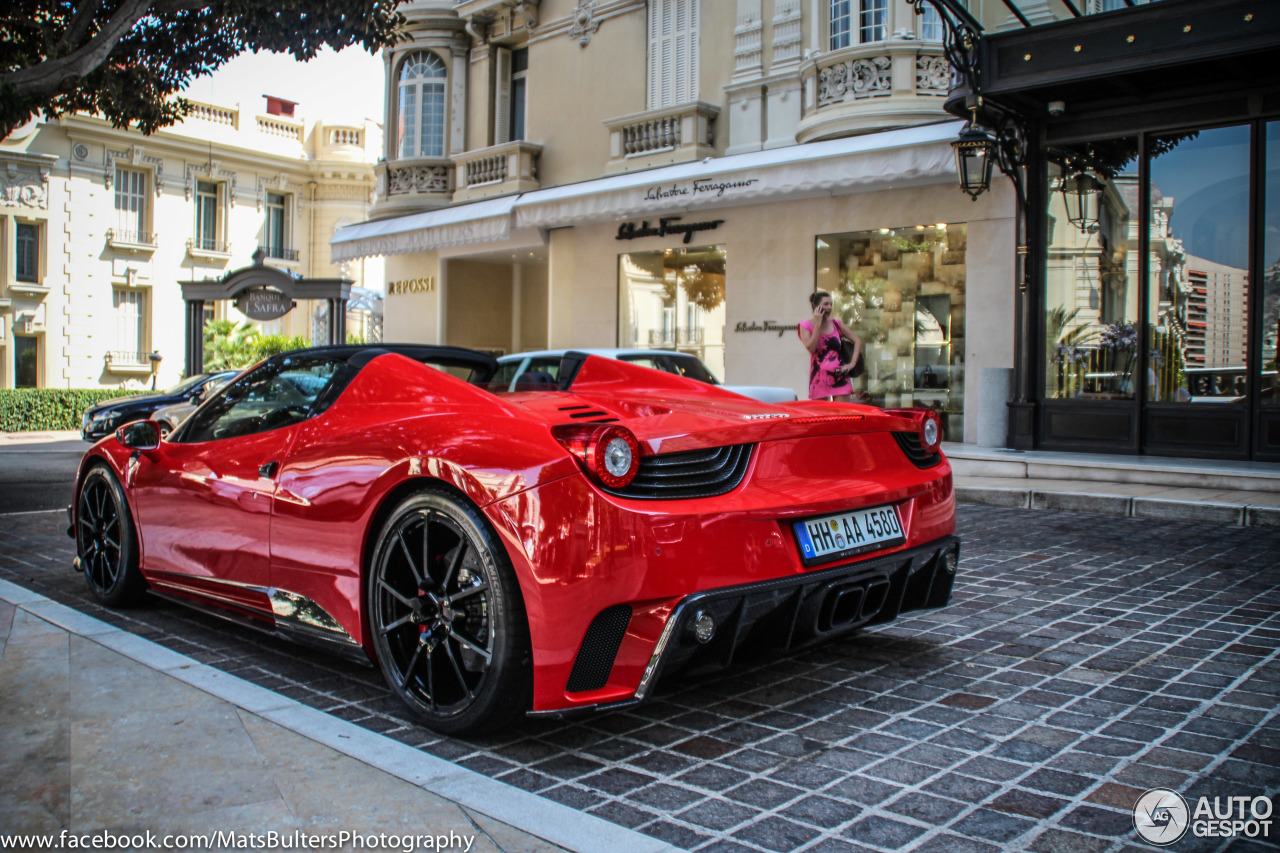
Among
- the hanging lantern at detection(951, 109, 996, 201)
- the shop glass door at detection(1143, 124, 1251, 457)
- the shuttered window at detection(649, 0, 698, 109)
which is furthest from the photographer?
the shuttered window at detection(649, 0, 698, 109)

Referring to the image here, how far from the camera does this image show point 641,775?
102 inches

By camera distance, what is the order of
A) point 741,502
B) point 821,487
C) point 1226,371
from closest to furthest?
point 741,502 < point 821,487 < point 1226,371

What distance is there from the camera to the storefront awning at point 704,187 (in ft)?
39.1

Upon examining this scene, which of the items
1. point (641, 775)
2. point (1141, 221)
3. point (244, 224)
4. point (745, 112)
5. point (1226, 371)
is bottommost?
point (641, 775)

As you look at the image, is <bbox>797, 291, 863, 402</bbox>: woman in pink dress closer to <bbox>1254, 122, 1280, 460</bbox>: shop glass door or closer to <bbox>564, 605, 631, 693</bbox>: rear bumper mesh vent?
<bbox>1254, 122, 1280, 460</bbox>: shop glass door

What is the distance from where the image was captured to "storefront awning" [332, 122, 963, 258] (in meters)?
11.9

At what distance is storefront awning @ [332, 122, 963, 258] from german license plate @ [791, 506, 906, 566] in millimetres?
9565

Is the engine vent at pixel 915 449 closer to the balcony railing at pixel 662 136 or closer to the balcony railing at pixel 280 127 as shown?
the balcony railing at pixel 662 136

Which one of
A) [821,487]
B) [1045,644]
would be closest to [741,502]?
[821,487]

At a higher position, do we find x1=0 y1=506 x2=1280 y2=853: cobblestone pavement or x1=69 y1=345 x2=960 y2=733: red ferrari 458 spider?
x1=69 y1=345 x2=960 y2=733: red ferrari 458 spider

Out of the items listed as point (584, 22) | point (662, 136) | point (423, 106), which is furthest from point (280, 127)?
point (662, 136)

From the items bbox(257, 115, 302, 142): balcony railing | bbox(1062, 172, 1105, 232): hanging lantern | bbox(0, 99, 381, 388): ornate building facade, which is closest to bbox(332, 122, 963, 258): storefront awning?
bbox(1062, 172, 1105, 232): hanging lantern

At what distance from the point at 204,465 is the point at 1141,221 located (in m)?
10.4

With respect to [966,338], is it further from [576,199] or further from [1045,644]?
[1045,644]
